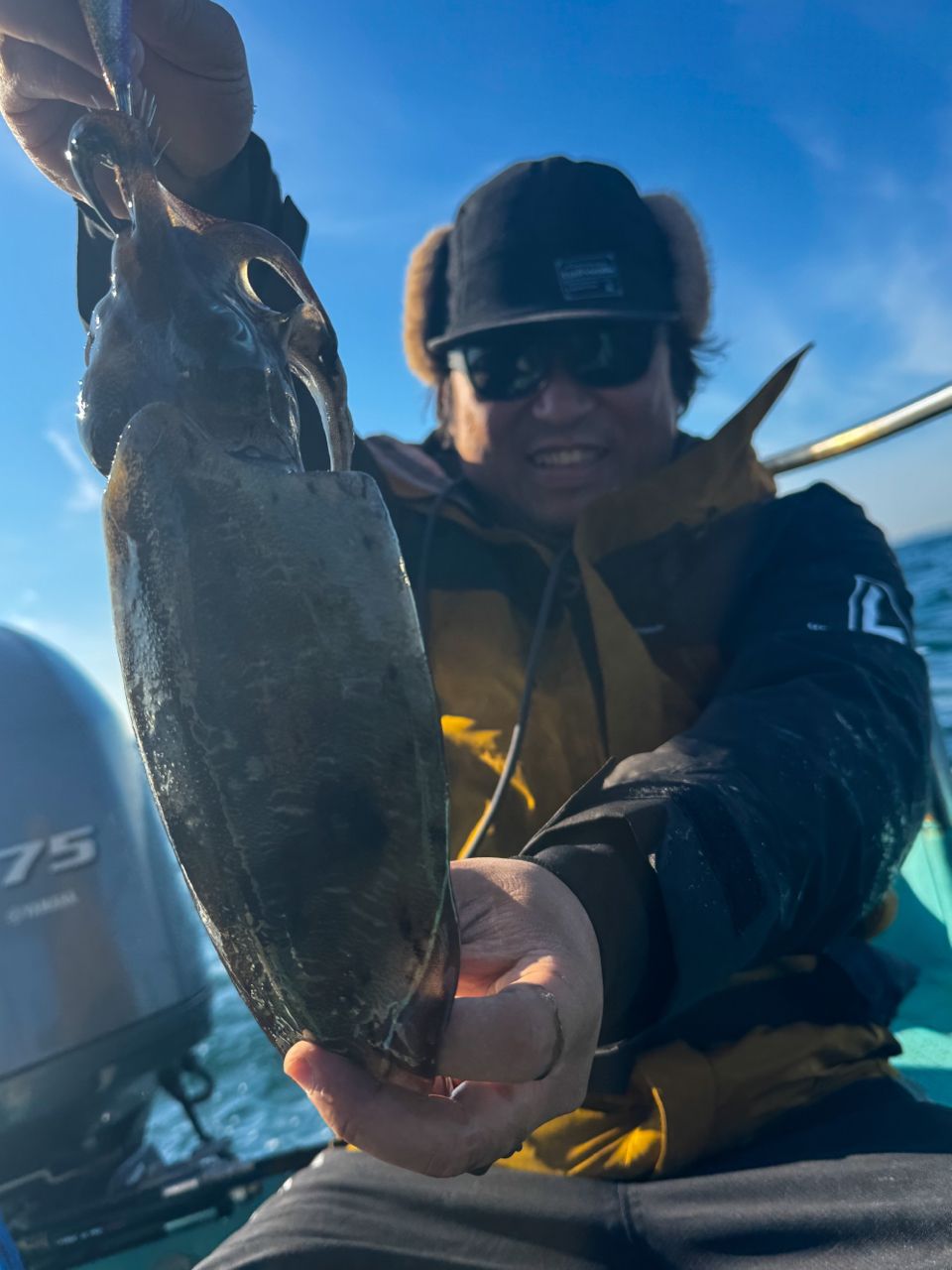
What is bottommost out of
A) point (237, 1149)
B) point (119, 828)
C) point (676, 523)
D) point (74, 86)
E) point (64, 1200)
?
point (237, 1149)

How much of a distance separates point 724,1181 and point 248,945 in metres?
1.34

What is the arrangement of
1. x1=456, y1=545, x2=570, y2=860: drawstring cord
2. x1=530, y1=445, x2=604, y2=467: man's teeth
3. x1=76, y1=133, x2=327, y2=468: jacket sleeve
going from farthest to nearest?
1. x1=530, y1=445, x2=604, y2=467: man's teeth
2. x1=456, y1=545, x2=570, y2=860: drawstring cord
3. x1=76, y1=133, x2=327, y2=468: jacket sleeve

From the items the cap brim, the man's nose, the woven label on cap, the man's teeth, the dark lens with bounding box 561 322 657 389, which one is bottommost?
the man's teeth

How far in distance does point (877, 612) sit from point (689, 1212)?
5.04 ft

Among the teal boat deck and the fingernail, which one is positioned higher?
the fingernail

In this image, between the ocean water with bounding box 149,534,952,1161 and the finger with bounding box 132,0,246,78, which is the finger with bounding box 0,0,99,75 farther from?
the ocean water with bounding box 149,534,952,1161

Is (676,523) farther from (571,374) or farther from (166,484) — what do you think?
(166,484)

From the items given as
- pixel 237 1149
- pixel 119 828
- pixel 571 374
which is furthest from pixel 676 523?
pixel 237 1149

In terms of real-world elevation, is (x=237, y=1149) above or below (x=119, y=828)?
below

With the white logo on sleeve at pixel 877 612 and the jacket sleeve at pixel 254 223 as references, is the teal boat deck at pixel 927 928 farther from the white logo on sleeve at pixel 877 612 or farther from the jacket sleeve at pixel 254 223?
the jacket sleeve at pixel 254 223

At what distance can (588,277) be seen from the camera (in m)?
2.89

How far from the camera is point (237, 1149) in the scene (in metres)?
3.31

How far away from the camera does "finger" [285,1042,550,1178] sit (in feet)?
3.23

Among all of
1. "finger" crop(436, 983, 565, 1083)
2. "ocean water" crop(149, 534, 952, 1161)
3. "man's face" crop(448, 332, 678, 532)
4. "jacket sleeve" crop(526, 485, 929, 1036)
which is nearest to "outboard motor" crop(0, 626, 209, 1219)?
"ocean water" crop(149, 534, 952, 1161)
